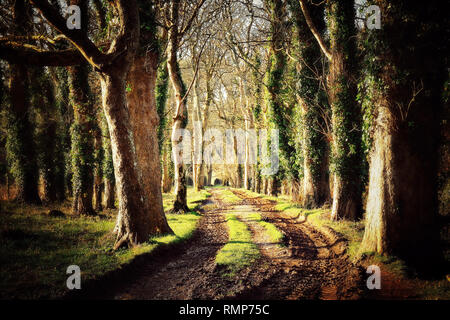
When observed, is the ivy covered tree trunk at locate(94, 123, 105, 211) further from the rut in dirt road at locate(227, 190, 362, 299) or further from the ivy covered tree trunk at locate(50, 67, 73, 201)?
the rut in dirt road at locate(227, 190, 362, 299)

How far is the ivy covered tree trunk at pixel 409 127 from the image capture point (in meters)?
4.95

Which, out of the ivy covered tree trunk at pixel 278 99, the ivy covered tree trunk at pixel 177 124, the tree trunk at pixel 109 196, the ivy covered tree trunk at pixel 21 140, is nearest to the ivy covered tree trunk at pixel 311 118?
the ivy covered tree trunk at pixel 278 99

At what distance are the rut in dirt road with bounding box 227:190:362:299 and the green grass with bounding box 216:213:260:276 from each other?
39cm

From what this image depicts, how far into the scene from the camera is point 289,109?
50.2 ft

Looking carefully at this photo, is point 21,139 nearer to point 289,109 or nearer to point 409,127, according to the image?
point 289,109

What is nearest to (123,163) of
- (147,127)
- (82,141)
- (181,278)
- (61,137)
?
(147,127)

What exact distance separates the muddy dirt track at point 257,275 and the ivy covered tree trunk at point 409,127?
1379 mm

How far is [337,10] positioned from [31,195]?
1707cm

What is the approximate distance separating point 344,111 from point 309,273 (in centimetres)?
668

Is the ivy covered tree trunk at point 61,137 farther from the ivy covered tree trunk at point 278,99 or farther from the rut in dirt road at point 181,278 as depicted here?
the ivy covered tree trunk at point 278,99

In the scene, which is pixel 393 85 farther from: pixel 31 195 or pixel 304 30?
pixel 31 195

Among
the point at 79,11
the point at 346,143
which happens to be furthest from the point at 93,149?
the point at 346,143

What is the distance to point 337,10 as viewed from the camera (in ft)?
30.1

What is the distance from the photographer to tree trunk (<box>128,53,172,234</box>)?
7.70m
